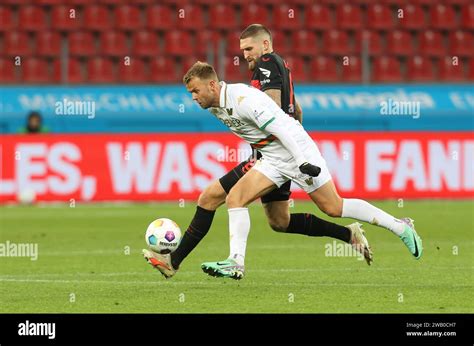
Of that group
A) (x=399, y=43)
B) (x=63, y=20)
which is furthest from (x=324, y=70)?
(x=63, y=20)

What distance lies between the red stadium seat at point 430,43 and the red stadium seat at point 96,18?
21.4 ft

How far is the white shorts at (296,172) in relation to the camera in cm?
891

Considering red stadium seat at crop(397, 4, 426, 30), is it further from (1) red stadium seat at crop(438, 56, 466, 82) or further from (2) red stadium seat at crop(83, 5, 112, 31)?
(2) red stadium seat at crop(83, 5, 112, 31)

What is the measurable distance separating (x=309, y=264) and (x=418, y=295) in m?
2.51

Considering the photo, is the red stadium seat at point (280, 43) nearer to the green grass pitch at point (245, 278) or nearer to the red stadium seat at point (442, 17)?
the red stadium seat at point (442, 17)

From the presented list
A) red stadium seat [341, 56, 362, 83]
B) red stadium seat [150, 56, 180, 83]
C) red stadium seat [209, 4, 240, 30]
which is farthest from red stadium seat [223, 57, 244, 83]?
red stadium seat [341, 56, 362, 83]

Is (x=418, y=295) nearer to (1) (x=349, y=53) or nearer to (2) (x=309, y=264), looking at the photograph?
(2) (x=309, y=264)

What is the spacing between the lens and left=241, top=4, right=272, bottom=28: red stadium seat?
76.8 ft

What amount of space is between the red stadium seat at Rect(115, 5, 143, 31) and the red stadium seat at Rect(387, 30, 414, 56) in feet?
17.0

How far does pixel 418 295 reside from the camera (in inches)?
333

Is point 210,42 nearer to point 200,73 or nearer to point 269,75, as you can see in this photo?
point 269,75

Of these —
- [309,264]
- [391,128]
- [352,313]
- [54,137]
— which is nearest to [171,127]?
[54,137]

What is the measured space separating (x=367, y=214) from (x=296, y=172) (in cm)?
74

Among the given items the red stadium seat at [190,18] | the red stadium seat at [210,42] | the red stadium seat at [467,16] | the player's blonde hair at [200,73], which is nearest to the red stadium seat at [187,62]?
A: the red stadium seat at [210,42]
